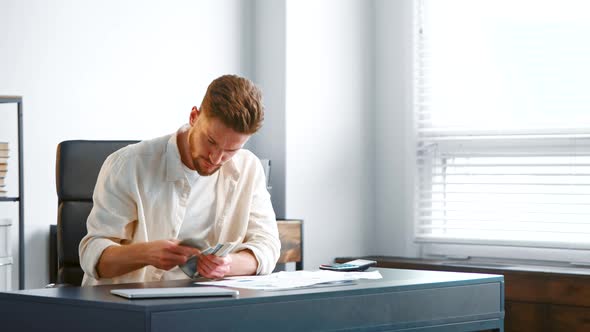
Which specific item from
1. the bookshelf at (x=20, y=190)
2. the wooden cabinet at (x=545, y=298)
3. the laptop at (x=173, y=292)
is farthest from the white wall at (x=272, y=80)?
the laptop at (x=173, y=292)

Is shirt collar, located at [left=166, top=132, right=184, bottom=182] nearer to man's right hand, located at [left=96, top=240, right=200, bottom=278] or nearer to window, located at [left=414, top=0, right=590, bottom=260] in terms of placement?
man's right hand, located at [left=96, top=240, right=200, bottom=278]

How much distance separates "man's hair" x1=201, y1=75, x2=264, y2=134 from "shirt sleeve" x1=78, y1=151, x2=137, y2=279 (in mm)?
287

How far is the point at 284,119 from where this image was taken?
173 inches

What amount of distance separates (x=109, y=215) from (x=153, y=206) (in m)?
0.13

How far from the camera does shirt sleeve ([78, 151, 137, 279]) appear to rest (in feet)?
7.64

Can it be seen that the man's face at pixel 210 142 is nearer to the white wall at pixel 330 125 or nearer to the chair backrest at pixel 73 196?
the chair backrest at pixel 73 196

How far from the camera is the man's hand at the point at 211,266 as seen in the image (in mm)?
2297

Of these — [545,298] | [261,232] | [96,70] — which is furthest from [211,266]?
[545,298]

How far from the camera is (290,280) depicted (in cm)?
220

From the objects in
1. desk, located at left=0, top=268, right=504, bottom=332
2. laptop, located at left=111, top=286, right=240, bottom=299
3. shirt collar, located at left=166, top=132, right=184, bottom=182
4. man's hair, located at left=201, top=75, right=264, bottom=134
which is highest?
man's hair, located at left=201, top=75, right=264, bottom=134

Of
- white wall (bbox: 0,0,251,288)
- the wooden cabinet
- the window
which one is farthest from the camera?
the window

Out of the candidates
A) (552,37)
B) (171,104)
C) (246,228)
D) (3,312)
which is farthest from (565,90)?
(3,312)

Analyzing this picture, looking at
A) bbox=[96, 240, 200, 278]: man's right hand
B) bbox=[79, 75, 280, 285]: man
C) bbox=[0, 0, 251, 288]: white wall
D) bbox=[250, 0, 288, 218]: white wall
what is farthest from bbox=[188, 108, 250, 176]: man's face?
bbox=[250, 0, 288, 218]: white wall

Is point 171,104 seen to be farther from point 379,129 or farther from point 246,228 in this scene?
point 246,228
